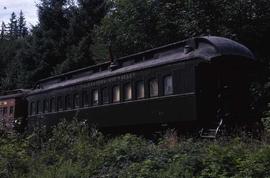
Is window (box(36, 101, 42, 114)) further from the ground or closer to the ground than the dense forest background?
closer to the ground

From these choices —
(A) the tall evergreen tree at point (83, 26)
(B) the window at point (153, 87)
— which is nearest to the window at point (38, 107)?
(B) the window at point (153, 87)

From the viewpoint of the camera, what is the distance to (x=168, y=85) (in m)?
16.7

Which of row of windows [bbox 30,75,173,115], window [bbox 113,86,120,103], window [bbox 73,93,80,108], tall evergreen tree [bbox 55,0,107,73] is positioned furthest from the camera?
tall evergreen tree [bbox 55,0,107,73]

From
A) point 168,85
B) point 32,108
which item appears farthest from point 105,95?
point 32,108

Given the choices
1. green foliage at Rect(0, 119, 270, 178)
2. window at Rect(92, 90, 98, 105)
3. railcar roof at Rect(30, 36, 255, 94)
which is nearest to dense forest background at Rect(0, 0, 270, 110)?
railcar roof at Rect(30, 36, 255, 94)

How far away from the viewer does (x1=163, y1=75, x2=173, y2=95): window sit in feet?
54.3

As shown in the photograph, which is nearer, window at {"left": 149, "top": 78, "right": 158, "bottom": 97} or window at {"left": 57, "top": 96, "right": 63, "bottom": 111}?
window at {"left": 149, "top": 78, "right": 158, "bottom": 97}

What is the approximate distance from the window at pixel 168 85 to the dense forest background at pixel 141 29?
595cm

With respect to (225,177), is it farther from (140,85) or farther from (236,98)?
(140,85)

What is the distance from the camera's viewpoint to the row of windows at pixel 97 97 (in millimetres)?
17291

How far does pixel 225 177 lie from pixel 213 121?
785cm

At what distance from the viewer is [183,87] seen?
16.0 metres

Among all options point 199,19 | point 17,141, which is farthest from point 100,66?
point 17,141

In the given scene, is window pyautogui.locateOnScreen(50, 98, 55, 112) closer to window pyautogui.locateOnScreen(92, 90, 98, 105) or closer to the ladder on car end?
window pyautogui.locateOnScreen(92, 90, 98, 105)
